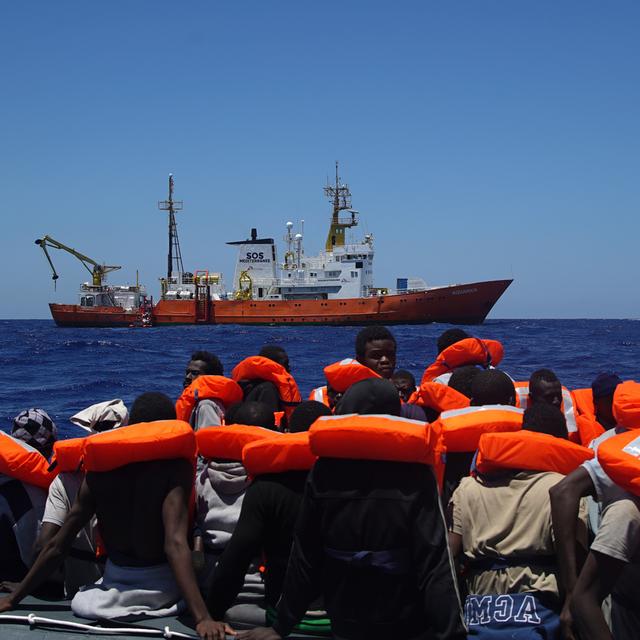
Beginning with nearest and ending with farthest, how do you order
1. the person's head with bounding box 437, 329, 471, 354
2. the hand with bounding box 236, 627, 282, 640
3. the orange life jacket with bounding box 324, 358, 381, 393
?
1. the hand with bounding box 236, 627, 282, 640
2. the orange life jacket with bounding box 324, 358, 381, 393
3. the person's head with bounding box 437, 329, 471, 354

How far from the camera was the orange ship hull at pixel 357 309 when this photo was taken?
55125 mm

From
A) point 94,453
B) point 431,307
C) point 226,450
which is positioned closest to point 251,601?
point 226,450

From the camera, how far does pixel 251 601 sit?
3.46 metres

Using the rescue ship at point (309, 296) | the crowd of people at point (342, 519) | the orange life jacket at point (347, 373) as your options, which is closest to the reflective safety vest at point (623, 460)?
the crowd of people at point (342, 519)

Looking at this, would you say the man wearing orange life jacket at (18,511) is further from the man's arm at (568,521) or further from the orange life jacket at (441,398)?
the man's arm at (568,521)

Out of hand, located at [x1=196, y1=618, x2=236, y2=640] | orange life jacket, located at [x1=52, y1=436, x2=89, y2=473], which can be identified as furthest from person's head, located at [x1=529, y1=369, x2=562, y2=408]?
orange life jacket, located at [x1=52, y1=436, x2=89, y2=473]

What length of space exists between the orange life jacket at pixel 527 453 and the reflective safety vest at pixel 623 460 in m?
0.44

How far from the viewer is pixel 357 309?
55250 mm

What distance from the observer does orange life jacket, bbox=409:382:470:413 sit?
15.3ft

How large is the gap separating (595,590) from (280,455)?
1289 millimetres

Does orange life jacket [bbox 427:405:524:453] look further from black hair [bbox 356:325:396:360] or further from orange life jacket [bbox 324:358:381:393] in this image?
black hair [bbox 356:325:396:360]

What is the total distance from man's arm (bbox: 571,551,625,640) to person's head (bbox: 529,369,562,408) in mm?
2078

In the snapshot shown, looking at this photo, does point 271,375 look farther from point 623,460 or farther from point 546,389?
point 623,460

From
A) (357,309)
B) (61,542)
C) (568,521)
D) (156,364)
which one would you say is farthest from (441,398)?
(357,309)
